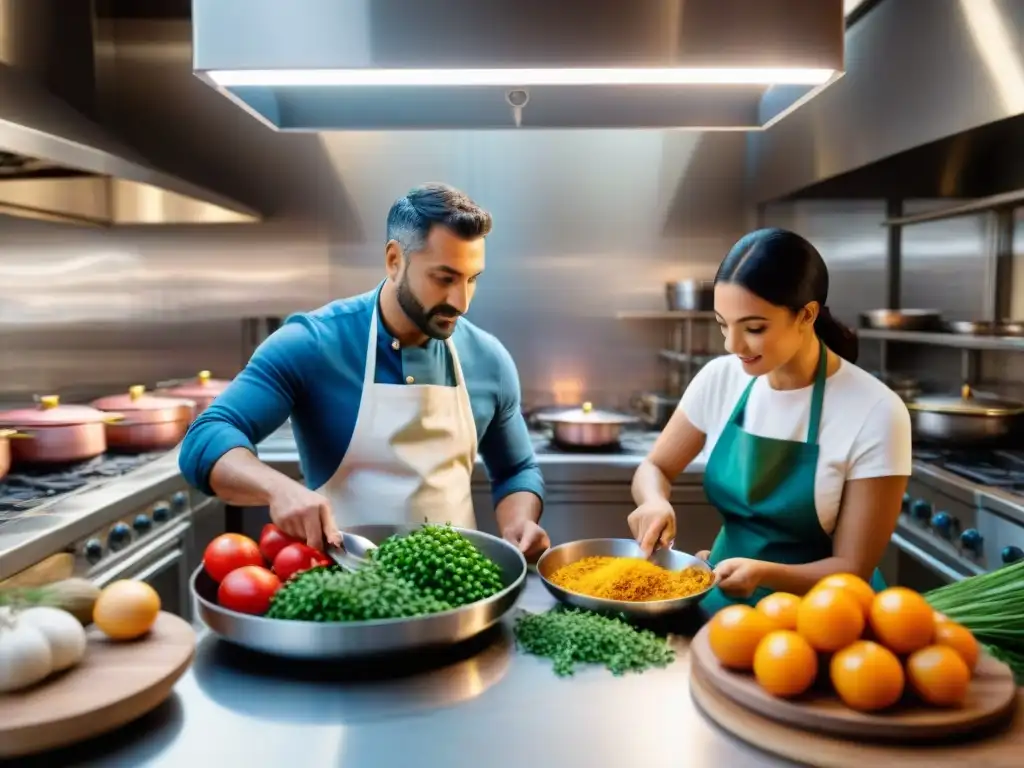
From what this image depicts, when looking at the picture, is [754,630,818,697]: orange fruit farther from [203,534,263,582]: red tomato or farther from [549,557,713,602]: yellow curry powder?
[203,534,263,582]: red tomato

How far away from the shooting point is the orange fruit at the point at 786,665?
95 cm

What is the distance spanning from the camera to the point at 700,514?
2.92 m

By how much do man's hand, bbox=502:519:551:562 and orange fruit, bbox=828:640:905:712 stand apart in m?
0.63

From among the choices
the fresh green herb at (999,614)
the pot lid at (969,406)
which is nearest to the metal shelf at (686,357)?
the pot lid at (969,406)

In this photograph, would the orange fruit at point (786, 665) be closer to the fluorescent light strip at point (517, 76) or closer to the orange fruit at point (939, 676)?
the orange fruit at point (939, 676)

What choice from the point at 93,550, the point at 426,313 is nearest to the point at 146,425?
the point at 93,550

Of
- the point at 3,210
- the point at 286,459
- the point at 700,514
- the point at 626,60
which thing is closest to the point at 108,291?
the point at 3,210

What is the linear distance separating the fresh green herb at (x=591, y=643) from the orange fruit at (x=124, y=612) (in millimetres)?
506

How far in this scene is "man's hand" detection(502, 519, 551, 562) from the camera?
59.1 inches

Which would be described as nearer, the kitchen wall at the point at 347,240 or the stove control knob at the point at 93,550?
the stove control knob at the point at 93,550

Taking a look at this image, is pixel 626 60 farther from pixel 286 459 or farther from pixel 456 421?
pixel 286 459

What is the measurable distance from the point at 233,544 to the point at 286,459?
5.51 feet

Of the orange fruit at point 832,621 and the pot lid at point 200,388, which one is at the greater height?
the pot lid at point 200,388

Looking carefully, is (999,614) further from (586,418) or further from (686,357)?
(686,357)
